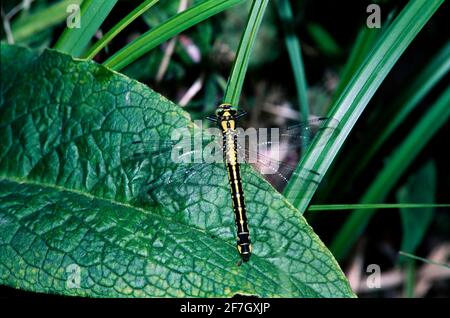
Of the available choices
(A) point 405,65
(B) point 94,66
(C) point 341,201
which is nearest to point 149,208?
(B) point 94,66

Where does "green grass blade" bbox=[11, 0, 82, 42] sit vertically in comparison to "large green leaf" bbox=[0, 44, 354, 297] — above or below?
above

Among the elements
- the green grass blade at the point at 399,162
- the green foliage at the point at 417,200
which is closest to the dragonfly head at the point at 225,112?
the green grass blade at the point at 399,162

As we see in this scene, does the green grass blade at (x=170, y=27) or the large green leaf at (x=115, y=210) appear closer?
the large green leaf at (x=115, y=210)

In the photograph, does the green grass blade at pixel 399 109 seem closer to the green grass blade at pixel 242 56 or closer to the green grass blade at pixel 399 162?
the green grass blade at pixel 399 162

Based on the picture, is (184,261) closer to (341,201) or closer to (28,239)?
(28,239)

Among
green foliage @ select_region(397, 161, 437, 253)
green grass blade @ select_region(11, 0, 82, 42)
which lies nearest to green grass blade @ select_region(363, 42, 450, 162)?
green foliage @ select_region(397, 161, 437, 253)

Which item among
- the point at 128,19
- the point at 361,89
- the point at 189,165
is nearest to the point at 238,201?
the point at 189,165

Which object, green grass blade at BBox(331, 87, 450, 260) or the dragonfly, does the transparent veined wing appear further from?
green grass blade at BBox(331, 87, 450, 260)
